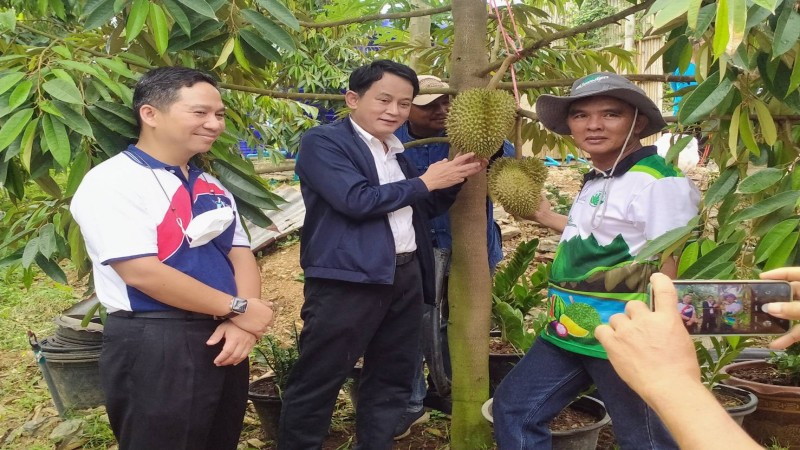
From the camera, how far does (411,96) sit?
2277 mm

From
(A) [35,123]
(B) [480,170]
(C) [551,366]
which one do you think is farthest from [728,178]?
(A) [35,123]

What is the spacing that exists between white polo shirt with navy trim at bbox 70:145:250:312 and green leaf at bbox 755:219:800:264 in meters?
1.28

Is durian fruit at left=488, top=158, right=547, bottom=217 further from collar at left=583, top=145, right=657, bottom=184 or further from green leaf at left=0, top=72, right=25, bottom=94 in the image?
green leaf at left=0, top=72, right=25, bottom=94

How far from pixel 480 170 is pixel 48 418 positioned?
2.51 m

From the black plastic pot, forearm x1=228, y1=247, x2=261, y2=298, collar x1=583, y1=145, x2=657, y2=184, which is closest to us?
collar x1=583, y1=145, x2=657, y2=184

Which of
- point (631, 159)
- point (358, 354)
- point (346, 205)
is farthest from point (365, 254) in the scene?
point (631, 159)

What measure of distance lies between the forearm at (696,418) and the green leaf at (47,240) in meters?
1.72

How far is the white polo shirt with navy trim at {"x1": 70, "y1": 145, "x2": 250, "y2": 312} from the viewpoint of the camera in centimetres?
166

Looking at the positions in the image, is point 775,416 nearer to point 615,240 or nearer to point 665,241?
point 615,240

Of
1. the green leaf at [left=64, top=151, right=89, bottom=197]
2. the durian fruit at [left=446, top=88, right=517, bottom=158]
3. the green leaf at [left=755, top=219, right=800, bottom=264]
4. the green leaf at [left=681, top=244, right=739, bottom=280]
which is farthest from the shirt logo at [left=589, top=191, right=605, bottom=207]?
the green leaf at [left=64, top=151, right=89, bottom=197]

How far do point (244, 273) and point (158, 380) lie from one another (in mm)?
390

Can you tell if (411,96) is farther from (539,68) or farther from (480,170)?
(539,68)

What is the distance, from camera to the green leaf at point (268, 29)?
192 cm

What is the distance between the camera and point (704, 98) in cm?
143
